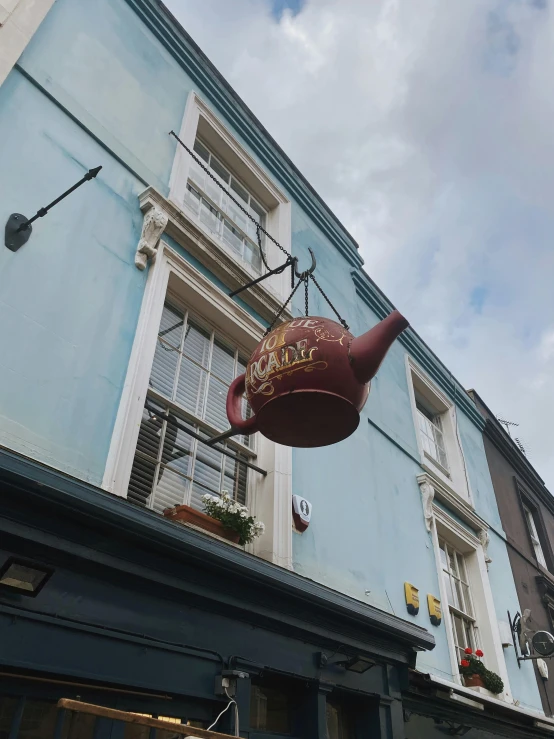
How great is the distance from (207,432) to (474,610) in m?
5.85

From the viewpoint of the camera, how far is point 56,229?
4.51 meters

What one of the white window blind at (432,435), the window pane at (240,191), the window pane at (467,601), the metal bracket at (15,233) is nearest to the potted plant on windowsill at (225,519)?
the metal bracket at (15,233)

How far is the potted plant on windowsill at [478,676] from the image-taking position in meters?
7.42

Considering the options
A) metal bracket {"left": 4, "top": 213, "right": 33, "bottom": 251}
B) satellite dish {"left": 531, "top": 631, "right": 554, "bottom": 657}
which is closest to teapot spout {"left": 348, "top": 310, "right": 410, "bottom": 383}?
metal bracket {"left": 4, "top": 213, "right": 33, "bottom": 251}

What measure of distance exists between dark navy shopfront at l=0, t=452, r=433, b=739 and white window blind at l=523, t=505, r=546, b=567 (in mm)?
8859

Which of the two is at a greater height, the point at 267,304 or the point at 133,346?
the point at 267,304

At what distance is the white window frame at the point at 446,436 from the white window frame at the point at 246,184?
141 inches

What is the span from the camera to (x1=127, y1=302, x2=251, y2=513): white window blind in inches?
183

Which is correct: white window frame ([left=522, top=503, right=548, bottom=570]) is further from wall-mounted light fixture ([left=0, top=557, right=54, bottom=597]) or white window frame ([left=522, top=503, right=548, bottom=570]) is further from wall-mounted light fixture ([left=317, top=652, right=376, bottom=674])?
wall-mounted light fixture ([left=0, top=557, right=54, bottom=597])

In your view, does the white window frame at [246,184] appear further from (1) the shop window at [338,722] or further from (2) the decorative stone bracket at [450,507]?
(1) the shop window at [338,722]

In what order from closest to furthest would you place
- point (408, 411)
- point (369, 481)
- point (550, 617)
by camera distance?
1. point (369, 481)
2. point (408, 411)
3. point (550, 617)

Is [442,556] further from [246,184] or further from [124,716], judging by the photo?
[124,716]

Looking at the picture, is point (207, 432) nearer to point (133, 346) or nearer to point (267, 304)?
point (133, 346)

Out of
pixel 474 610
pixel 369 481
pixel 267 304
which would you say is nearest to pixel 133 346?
pixel 267 304
